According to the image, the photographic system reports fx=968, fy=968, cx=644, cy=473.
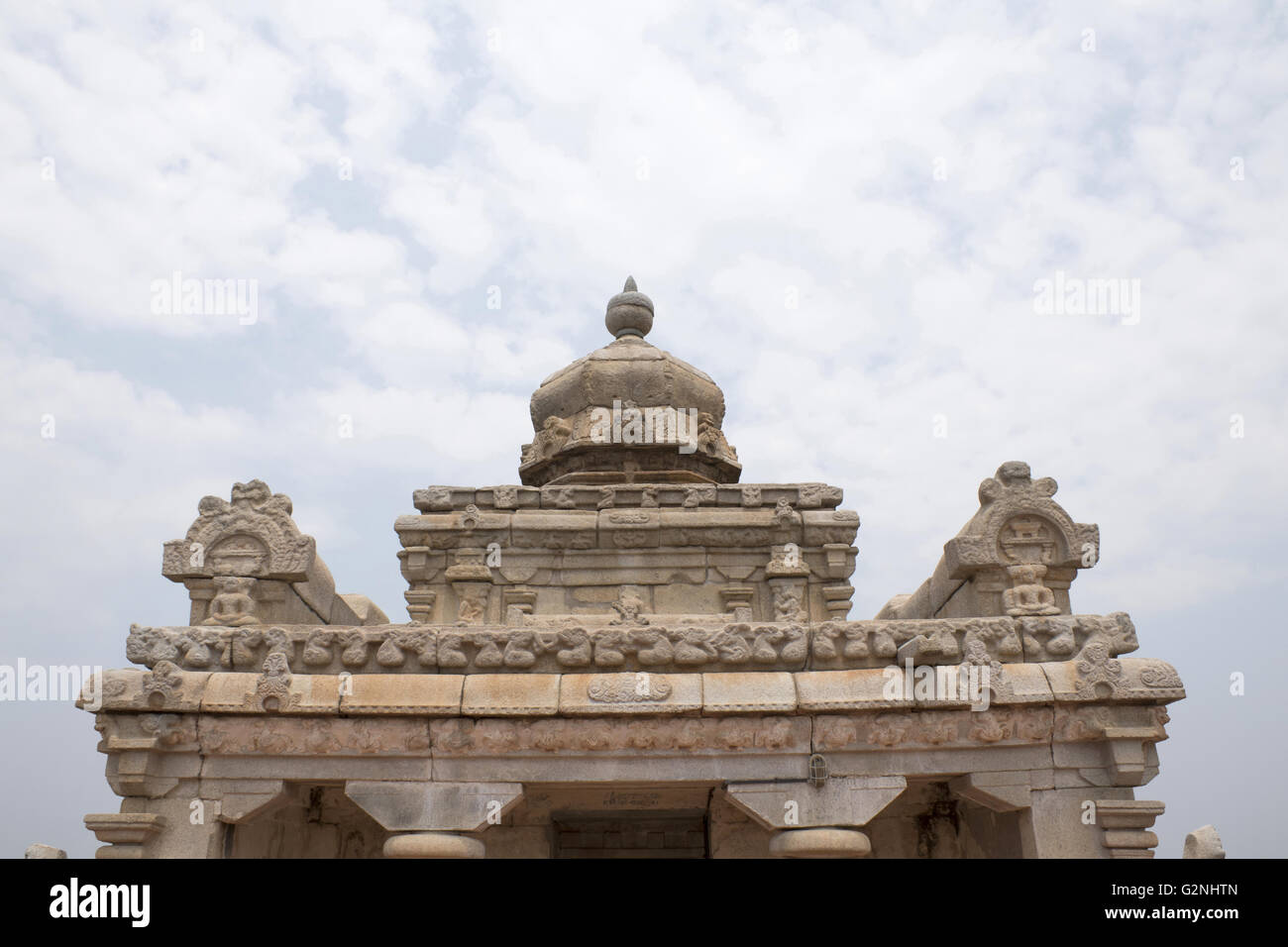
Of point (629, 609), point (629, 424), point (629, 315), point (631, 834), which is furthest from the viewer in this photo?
point (629, 315)

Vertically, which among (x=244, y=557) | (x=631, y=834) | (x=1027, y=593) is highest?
(x=244, y=557)

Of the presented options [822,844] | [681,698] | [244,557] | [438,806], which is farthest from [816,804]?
[244,557]

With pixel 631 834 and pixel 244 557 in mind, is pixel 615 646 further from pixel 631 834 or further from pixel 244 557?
pixel 244 557

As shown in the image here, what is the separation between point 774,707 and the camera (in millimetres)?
7820

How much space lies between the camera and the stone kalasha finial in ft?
52.1

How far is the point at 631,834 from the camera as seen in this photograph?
34.9 ft

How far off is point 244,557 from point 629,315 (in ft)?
27.3

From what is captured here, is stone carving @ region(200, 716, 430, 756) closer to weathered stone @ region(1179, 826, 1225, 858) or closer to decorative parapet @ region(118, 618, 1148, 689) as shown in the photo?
decorative parapet @ region(118, 618, 1148, 689)

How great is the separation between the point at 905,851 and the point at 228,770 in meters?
6.56

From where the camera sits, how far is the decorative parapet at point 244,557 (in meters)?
9.00

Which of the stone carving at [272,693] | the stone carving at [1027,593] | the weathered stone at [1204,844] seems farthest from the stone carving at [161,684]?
the weathered stone at [1204,844]

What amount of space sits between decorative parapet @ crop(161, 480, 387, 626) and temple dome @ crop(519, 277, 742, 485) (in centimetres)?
506
